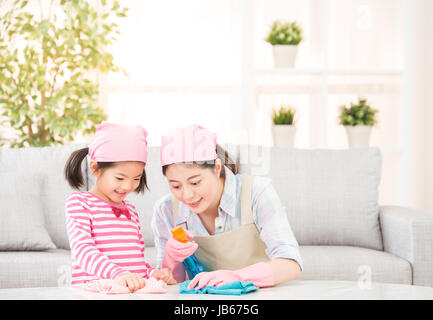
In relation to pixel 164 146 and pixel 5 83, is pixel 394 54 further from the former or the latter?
pixel 164 146

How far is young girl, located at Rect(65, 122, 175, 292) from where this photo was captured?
1.15m

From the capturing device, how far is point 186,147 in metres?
1.14

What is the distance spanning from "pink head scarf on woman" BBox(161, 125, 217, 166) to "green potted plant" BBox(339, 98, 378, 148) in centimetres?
209

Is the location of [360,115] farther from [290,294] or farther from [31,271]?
[290,294]

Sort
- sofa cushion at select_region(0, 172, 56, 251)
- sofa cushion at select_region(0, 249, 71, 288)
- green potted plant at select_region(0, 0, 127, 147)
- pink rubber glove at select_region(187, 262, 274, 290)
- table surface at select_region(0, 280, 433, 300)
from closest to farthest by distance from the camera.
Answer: table surface at select_region(0, 280, 433, 300)
pink rubber glove at select_region(187, 262, 274, 290)
sofa cushion at select_region(0, 249, 71, 288)
sofa cushion at select_region(0, 172, 56, 251)
green potted plant at select_region(0, 0, 127, 147)

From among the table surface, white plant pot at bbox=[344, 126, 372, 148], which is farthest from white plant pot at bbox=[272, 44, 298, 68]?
the table surface

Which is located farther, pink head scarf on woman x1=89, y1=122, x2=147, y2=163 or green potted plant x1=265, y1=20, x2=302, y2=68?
green potted plant x1=265, y1=20, x2=302, y2=68

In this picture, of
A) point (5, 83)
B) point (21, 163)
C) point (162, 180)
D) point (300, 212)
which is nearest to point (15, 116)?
point (5, 83)

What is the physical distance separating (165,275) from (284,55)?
221cm

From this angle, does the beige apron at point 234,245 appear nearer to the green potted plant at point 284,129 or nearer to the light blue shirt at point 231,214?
the light blue shirt at point 231,214

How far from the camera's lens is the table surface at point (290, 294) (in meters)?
0.92

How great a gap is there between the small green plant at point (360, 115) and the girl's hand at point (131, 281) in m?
2.30

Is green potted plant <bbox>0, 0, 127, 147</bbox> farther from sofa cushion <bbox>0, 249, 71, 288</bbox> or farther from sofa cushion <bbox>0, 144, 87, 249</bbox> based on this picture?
sofa cushion <bbox>0, 249, 71, 288</bbox>

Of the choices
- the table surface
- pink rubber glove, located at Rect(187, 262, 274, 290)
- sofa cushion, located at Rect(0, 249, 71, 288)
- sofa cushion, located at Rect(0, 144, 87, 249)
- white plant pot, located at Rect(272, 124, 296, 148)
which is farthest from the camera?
white plant pot, located at Rect(272, 124, 296, 148)
